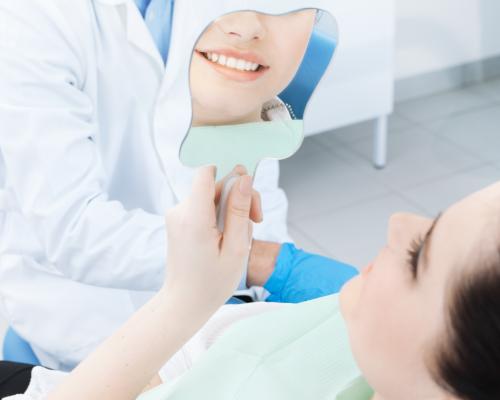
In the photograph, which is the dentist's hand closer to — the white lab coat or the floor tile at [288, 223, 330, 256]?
the white lab coat

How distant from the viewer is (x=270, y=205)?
1.39m

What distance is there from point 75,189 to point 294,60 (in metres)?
0.48

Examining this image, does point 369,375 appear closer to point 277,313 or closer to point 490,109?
point 277,313

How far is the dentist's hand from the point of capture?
815mm

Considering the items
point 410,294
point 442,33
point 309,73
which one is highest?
point 309,73

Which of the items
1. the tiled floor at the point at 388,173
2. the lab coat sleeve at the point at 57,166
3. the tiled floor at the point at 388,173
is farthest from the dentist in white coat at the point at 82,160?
the tiled floor at the point at 388,173

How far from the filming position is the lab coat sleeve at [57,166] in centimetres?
117

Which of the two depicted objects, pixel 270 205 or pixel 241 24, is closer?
pixel 241 24

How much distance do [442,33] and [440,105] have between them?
324 millimetres

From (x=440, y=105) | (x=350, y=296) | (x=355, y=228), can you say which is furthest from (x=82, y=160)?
(x=440, y=105)

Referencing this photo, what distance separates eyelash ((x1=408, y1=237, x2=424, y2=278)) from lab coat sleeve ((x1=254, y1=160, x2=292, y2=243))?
675 mm

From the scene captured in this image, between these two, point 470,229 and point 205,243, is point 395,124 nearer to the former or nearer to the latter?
point 205,243

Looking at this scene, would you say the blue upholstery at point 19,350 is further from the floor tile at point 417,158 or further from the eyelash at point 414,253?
the floor tile at point 417,158

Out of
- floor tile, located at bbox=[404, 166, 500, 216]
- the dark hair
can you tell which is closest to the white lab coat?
the dark hair
